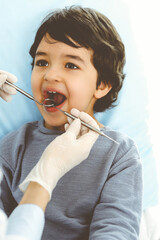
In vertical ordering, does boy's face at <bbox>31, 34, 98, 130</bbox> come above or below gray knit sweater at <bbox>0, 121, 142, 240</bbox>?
above

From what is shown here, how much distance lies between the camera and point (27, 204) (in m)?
0.71

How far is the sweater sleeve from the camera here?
80 cm

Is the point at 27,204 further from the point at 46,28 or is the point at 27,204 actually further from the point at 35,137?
the point at 46,28

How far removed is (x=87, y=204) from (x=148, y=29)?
823 mm

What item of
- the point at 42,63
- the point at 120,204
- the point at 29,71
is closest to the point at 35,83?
the point at 42,63

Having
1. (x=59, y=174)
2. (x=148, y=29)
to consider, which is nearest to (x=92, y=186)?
(x=59, y=174)

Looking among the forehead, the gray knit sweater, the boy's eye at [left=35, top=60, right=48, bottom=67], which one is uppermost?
the forehead

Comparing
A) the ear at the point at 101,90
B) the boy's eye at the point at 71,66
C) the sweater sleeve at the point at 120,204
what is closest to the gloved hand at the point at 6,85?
the boy's eye at the point at 71,66

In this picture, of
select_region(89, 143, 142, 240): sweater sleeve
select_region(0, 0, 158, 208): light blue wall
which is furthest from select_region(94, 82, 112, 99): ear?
select_region(89, 143, 142, 240): sweater sleeve

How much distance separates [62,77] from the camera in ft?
3.11

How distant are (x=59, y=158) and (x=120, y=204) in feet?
0.76

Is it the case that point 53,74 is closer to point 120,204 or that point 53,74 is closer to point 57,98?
point 57,98

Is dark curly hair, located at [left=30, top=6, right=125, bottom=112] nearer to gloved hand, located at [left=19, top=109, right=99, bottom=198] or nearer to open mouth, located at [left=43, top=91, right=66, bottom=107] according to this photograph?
open mouth, located at [left=43, top=91, right=66, bottom=107]

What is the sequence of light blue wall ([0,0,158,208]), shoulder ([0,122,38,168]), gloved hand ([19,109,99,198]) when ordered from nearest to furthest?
gloved hand ([19,109,99,198])
shoulder ([0,122,38,168])
light blue wall ([0,0,158,208])
